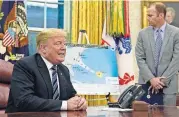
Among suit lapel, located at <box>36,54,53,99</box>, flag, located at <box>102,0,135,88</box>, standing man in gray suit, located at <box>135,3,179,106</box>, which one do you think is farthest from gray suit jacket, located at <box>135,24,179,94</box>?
→ suit lapel, located at <box>36,54,53,99</box>

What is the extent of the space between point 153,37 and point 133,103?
1.93 meters

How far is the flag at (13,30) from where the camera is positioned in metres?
5.23

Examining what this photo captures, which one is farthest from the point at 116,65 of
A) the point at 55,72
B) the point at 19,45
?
the point at 55,72

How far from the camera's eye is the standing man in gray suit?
13.6 feet

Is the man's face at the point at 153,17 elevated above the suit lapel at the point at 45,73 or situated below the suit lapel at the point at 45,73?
above

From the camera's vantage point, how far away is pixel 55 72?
276 centimetres

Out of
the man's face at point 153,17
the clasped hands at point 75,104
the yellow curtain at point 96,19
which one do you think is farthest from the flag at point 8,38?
the clasped hands at point 75,104

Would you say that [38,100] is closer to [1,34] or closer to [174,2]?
[1,34]

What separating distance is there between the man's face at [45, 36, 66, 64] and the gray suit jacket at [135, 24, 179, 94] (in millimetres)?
1679

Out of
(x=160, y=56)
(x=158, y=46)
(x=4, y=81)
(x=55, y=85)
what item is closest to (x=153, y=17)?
(x=158, y=46)

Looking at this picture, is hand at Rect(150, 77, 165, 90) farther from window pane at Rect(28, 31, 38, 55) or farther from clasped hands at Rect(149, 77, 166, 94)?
window pane at Rect(28, 31, 38, 55)

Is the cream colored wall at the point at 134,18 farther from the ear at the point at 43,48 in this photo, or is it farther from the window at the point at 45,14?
the ear at the point at 43,48

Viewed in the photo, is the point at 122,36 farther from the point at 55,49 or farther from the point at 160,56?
the point at 55,49

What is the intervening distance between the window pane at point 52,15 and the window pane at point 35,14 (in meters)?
0.10
